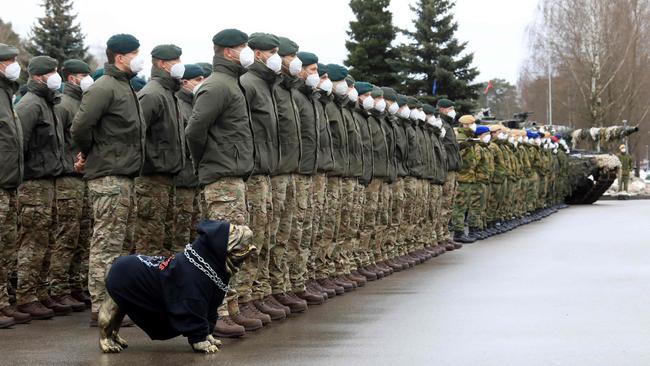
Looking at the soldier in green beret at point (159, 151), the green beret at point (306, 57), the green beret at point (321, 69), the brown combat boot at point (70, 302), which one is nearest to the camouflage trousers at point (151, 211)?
the soldier in green beret at point (159, 151)

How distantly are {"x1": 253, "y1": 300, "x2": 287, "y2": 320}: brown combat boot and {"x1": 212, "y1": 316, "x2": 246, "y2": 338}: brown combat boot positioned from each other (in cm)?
91

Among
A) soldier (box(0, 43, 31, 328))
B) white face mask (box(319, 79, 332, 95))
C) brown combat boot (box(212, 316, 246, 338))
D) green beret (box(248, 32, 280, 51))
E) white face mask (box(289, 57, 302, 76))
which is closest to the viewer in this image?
brown combat boot (box(212, 316, 246, 338))

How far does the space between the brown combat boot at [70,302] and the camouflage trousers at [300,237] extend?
192 cm

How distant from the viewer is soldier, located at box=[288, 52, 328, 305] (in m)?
10.9

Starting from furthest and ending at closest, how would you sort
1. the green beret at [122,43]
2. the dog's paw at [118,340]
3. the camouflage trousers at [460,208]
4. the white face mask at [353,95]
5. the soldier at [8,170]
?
1. the camouflage trousers at [460,208]
2. the white face mask at [353,95]
3. the green beret at [122,43]
4. the soldier at [8,170]
5. the dog's paw at [118,340]

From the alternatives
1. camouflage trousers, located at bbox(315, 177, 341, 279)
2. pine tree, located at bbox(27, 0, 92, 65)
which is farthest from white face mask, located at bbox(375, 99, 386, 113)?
pine tree, located at bbox(27, 0, 92, 65)

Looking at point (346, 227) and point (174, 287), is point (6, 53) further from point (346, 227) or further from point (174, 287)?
point (346, 227)

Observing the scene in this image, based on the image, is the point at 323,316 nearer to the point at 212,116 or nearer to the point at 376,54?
the point at 212,116

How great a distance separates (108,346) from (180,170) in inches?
99.9

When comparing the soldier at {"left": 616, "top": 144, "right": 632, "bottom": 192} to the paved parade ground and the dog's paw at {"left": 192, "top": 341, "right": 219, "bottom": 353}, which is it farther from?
the dog's paw at {"left": 192, "top": 341, "right": 219, "bottom": 353}

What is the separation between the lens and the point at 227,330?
8797 mm

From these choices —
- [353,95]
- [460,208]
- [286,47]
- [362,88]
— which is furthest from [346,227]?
[460,208]

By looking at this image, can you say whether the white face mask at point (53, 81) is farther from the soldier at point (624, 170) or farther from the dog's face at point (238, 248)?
the soldier at point (624, 170)

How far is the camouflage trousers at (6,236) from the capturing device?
31.6 feet
